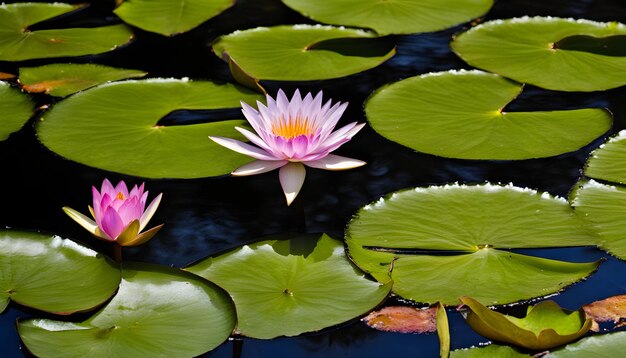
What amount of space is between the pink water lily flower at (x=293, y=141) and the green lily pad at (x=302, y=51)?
793 mm

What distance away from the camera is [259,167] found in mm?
2176

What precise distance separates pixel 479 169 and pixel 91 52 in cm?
161

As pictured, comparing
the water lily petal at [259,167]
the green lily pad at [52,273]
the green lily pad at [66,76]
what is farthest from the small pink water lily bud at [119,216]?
the green lily pad at [66,76]

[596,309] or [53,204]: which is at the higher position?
[596,309]

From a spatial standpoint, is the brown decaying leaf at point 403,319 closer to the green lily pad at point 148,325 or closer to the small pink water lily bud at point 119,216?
the green lily pad at point 148,325

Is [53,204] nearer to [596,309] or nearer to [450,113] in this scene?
[450,113]

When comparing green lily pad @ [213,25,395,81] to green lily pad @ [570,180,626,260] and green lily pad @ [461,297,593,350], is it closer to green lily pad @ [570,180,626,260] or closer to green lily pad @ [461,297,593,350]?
green lily pad @ [570,180,626,260]

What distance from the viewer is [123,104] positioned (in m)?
2.79

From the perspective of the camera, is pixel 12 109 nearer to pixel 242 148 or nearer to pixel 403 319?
pixel 242 148

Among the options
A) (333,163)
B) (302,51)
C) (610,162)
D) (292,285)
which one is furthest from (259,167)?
(302,51)

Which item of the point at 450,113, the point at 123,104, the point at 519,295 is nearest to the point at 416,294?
the point at 519,295

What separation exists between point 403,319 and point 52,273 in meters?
0.80

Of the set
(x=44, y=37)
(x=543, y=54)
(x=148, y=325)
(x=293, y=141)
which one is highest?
(x=293, y=141)

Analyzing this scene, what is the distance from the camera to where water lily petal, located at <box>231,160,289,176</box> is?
7.11 feet
